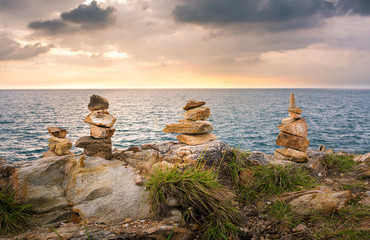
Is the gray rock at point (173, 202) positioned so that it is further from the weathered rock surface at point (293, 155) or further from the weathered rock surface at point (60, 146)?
the weathered rock surface at point (60, 146)

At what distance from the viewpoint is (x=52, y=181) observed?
5508 millimetres

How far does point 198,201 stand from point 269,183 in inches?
105

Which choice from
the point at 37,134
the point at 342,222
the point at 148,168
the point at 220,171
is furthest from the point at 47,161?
the point at 37,134

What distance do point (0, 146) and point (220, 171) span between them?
1353 inches

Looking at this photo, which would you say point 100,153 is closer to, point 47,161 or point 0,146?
point 47,161

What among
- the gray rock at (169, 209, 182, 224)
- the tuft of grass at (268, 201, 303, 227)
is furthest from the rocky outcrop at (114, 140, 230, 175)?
the tuft of grass at (268, 201, 303, 227)

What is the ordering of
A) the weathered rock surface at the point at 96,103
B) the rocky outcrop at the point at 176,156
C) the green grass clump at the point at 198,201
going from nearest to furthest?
the green grass clump at the point at 198,201
the rocky outcrop at the point at 176,156
the weathered rock surface at the point at 96,103

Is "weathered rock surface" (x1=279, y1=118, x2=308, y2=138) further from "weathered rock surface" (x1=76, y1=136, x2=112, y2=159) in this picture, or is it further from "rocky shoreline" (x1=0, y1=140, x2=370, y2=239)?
"weathered rock surface" (x1=76, y1=136, x2=112, y2=159)

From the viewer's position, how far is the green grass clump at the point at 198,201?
4.32 m

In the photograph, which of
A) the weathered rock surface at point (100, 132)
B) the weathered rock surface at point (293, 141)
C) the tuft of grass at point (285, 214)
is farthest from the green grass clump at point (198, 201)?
the weathered rock surface at point (293, 141)

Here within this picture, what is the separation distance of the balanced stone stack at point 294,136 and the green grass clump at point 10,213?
9471mm

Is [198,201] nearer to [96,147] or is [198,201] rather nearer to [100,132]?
[96,147]

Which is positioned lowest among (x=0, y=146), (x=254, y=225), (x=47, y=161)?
(x=0, y=146)

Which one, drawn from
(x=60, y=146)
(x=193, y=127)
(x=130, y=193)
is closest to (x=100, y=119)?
(x=130, y=193)
